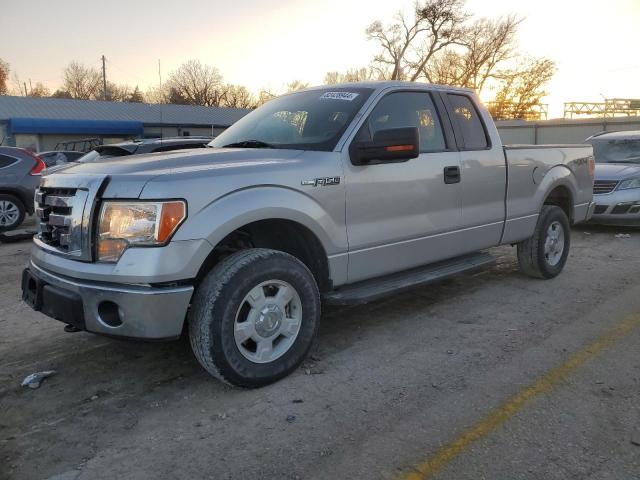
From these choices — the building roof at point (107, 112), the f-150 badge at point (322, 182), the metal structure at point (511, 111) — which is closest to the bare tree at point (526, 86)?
the metal structure at point (511, 111)

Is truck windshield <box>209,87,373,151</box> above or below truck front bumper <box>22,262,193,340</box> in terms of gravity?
above

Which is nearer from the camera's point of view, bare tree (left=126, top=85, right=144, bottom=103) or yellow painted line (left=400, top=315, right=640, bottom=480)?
yellow painted line (left=400, top=315, right=640, bottom=480)

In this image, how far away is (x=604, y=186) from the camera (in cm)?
901

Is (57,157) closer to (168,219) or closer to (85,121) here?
(168,219)

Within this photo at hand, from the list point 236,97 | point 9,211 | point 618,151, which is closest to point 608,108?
point 618,151

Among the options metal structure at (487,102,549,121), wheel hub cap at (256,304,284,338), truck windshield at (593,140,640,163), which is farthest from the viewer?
metal structure at (487,102,549,121)

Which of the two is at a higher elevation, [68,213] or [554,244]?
[68,213]

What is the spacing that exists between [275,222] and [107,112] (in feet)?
125

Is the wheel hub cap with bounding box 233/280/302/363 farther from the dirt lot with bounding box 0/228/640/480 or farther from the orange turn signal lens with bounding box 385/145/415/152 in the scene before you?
the orange turn signal lens with bounding box 385/145/415/152

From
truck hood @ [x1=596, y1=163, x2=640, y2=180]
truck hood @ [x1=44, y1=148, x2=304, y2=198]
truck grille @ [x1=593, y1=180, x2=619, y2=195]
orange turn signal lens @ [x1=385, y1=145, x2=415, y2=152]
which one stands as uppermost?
orange turn signal lens @ [x1=385, y1=145, x2=415, y2=152]

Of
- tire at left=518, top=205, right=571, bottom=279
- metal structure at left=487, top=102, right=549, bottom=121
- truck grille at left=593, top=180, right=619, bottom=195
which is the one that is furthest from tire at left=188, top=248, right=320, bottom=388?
metal structure at left=487, top=102, right=549, bottom=121

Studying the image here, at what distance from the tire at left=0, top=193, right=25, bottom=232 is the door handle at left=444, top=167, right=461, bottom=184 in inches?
348

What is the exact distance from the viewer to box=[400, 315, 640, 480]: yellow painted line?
253 cm

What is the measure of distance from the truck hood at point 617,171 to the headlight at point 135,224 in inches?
330
